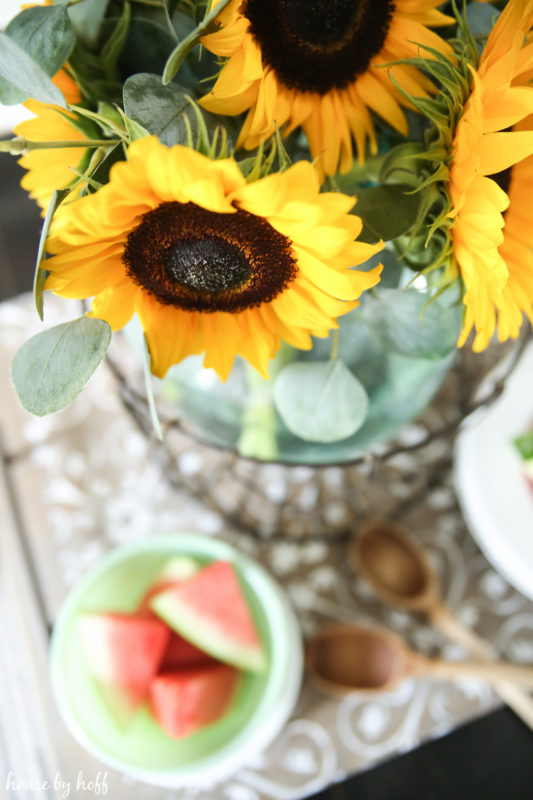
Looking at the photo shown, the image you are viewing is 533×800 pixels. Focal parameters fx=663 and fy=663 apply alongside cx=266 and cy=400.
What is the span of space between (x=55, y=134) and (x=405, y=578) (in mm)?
390

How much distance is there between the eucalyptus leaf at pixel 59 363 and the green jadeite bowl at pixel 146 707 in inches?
9.3

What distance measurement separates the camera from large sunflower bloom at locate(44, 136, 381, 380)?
0.59 ft

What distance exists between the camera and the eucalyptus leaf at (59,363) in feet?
0.75

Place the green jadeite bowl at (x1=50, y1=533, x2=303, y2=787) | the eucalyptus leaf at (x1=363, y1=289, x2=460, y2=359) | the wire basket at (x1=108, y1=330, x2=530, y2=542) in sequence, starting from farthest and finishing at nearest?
the wire basket at (x1=108, y1=330, x2=530, y2=542), the green jadeite bowl at (x1=50, y1=533, x2=303, y2=787), the eucalyptus leaf at (x1=363, y1=289, x2=460, y2=359)

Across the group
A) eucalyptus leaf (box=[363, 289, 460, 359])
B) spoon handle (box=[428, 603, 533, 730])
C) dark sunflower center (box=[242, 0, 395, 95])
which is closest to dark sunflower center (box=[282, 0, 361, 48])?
dark sunflower center (box=[242, 0, 395, 95])

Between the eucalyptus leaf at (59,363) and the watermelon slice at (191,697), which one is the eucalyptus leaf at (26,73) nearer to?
the eucalyptus leaf at (59,363)

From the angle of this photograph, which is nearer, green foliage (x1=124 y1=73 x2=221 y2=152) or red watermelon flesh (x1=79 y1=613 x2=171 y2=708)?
green foliage (x1=124 y1=73 x2=221 y2=152)

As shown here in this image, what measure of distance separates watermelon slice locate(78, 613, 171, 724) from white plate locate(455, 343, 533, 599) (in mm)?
229

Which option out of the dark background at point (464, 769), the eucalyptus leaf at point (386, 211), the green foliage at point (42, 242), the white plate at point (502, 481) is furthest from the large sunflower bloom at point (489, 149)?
the dark background at point (464, 769)

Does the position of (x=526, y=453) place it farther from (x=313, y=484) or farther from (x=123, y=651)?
(x=123, y=651)

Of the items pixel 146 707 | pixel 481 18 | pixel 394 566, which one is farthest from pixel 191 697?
pixel 481 18

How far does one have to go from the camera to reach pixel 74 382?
0.23 m

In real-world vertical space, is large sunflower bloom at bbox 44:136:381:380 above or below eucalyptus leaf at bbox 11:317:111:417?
above

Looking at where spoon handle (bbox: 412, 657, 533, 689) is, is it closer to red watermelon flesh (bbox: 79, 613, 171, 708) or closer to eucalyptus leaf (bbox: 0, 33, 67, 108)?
red watermelon flesh (bbox: 79, 613, 171, 708)
